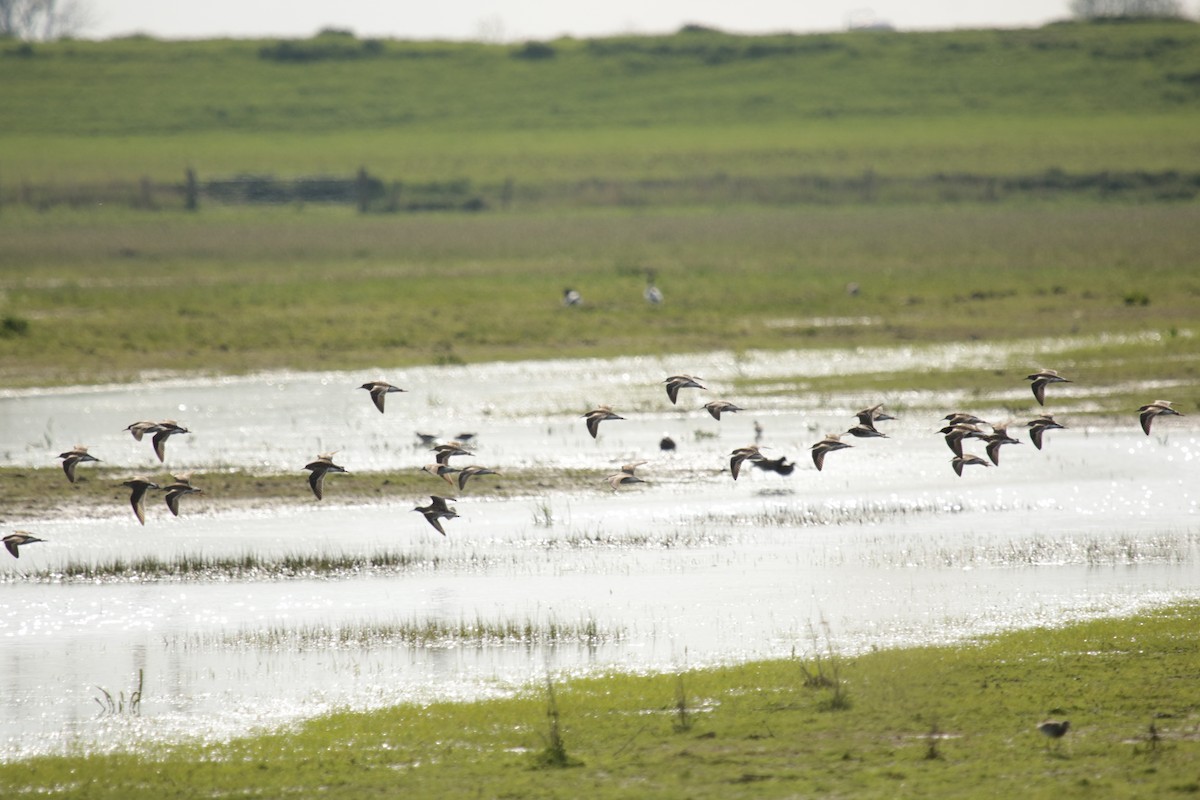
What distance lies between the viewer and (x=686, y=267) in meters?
45.5

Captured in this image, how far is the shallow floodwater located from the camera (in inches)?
502

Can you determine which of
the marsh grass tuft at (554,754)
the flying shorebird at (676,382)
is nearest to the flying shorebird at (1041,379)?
A: the flying shorebird at (676,382)

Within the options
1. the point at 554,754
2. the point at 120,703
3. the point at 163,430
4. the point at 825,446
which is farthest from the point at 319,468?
the point at 554,754

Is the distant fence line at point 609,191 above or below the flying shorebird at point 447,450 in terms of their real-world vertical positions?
above

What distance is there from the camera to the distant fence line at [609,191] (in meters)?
64.1

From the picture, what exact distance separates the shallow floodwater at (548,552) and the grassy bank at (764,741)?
2.39 feet

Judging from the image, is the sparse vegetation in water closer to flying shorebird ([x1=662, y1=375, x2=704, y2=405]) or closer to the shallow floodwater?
the shallow floodwater

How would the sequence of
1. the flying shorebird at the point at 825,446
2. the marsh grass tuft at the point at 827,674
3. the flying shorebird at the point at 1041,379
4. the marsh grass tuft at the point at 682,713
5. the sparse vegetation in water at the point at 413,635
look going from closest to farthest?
the marsh grass tuft at the point at 682,713 < the marsh grass tuft at the point at 827,674 < the sparse vegetation in water at the point at 413,635 < the flying shorebird at the point at 1041,379 < the flying shorebird at the point at 825,446

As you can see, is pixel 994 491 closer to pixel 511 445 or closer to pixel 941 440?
pixel 941 440

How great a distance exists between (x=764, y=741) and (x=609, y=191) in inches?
2299

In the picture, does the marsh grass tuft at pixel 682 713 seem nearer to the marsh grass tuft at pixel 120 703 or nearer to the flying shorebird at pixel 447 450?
the marsh grass tuft at pixel 120 703

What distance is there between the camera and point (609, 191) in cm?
6756

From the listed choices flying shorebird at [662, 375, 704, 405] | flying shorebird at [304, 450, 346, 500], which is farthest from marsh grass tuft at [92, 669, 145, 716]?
flying shorebird at [662, 375, 704, 405]

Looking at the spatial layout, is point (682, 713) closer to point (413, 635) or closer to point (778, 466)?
point (413, 635)
